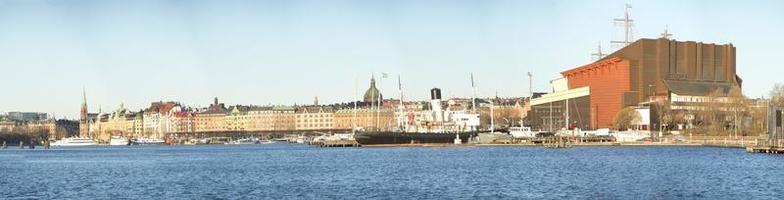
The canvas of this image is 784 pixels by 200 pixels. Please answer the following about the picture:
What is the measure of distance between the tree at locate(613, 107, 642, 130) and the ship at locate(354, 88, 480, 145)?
22245 mm

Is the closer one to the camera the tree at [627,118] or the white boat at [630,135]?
the white boat at [630,135]

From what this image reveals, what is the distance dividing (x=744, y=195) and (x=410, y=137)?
124923mm

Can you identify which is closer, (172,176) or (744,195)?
(744,195)

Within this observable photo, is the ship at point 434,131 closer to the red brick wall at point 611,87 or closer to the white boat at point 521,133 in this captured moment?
the white boat at point 521,133

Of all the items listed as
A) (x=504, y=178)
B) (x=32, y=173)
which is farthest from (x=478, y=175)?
(x=32, y=173)

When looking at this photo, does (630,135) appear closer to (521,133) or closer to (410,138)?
(521,133)

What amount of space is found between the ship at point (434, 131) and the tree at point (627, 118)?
22.2 meters

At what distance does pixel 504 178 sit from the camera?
69.6m

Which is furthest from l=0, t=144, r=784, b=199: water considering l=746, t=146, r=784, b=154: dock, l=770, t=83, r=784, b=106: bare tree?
l=770, t=83, r=784, b=106: bare tree

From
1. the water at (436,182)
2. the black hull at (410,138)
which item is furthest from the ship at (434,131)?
the water at (436,182)

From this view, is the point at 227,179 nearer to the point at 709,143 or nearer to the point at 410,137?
the point at 709,143

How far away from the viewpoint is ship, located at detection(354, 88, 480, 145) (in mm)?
178500

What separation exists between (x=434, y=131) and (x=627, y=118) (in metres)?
30.3

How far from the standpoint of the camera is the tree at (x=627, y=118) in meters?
184
